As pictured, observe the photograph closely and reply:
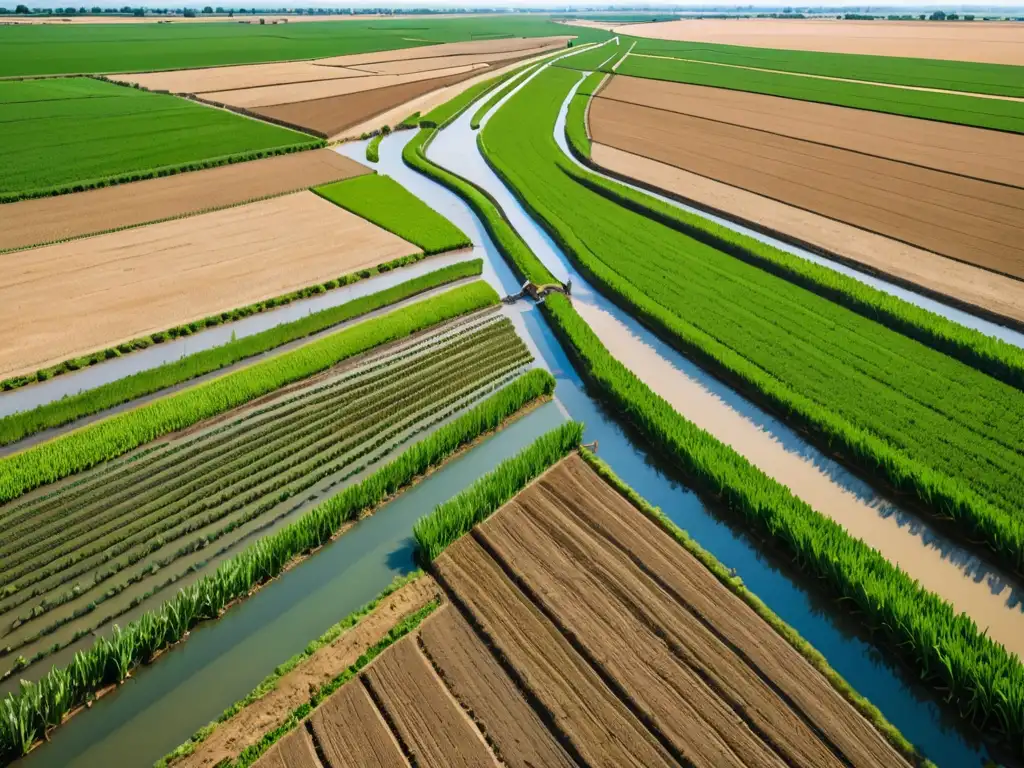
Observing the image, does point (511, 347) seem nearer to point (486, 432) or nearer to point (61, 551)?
point (486, 432)

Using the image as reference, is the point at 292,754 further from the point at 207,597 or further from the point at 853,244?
the point at 853,244

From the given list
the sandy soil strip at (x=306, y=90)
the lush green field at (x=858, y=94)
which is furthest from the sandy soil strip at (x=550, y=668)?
the sandy soil strip at (x=306, y=90)

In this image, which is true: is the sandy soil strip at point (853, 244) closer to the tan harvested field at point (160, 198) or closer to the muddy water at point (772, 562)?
the muddy water at point (772, 562)

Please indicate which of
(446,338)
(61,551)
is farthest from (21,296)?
(446,338)

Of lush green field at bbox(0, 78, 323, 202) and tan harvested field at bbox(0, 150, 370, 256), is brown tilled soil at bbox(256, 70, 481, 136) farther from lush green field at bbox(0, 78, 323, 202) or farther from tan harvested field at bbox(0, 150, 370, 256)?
tan harvested field at bbox(0, 150, 370, 256)

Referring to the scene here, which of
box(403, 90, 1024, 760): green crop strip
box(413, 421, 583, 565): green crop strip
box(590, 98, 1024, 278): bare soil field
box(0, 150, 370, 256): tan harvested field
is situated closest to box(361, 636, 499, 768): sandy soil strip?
box(413, 421, 583, 565): green crop strip
